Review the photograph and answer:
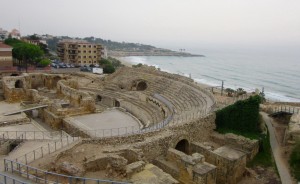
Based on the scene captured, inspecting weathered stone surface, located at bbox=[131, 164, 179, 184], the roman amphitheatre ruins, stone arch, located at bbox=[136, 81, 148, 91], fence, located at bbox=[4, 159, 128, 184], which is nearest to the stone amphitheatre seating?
the roman amphitheatre ruins

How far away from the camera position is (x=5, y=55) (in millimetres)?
49906

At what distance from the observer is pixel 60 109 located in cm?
2948

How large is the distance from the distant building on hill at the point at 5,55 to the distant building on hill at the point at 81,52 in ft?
108

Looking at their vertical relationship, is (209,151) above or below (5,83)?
below

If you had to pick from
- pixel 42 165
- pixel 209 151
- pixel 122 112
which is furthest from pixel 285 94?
pixel 42 165

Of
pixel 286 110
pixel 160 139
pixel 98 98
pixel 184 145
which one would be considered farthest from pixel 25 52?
pixel 286 110

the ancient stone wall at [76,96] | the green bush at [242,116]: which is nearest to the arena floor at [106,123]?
the ancient stone wall at [76,96]

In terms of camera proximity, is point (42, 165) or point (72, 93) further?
point (72, 93)

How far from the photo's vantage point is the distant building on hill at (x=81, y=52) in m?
83.1

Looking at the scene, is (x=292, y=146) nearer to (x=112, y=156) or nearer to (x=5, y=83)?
(x=112, y=156)

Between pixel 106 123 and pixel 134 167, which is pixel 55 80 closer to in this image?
pixel 106 123

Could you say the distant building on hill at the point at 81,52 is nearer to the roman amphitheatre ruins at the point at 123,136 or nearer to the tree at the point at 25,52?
the tree at the point at 25,52

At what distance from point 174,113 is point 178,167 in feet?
33.1

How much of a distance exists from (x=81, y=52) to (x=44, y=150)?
223 feet
